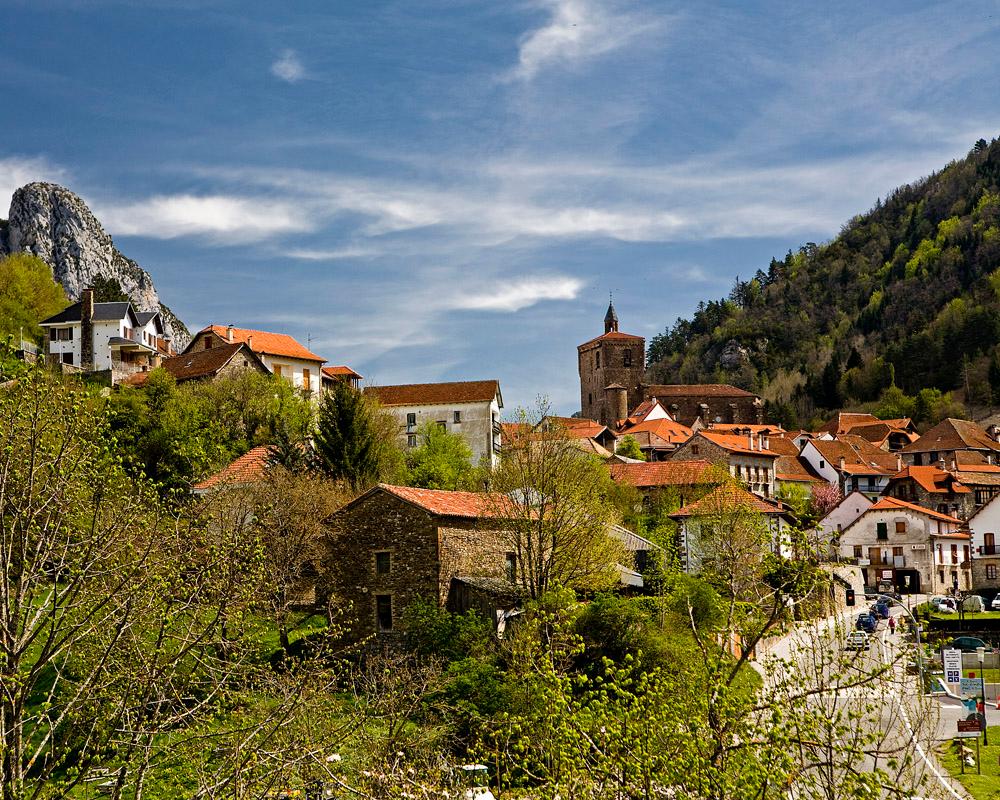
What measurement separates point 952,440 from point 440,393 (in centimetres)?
5893

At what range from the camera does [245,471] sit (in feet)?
152

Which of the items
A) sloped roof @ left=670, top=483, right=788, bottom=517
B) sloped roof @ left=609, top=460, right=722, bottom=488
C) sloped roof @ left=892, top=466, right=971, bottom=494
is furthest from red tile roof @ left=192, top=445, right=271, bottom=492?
sloped roof @ left=892, top=466, right=971, bottom=494

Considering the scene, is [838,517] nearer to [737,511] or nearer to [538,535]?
[737,511]

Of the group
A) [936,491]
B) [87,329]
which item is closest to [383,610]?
[87,329]

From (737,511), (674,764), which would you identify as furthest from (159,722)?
(737,511)

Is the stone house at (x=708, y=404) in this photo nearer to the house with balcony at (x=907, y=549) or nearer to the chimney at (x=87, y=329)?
the house with balcony at (x=907, y=549)

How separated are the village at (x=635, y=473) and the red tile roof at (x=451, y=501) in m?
0.11

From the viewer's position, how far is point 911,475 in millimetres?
97062

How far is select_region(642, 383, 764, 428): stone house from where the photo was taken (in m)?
140

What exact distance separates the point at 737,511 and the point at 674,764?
134 feet

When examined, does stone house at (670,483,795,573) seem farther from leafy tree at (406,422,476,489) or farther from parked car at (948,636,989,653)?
leafy tree at (406,422,476,489)

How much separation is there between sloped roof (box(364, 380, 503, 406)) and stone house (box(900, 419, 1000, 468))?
52.7 metres

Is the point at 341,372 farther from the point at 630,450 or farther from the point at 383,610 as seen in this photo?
the point at 383,610

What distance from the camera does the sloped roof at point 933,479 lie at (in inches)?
3743
